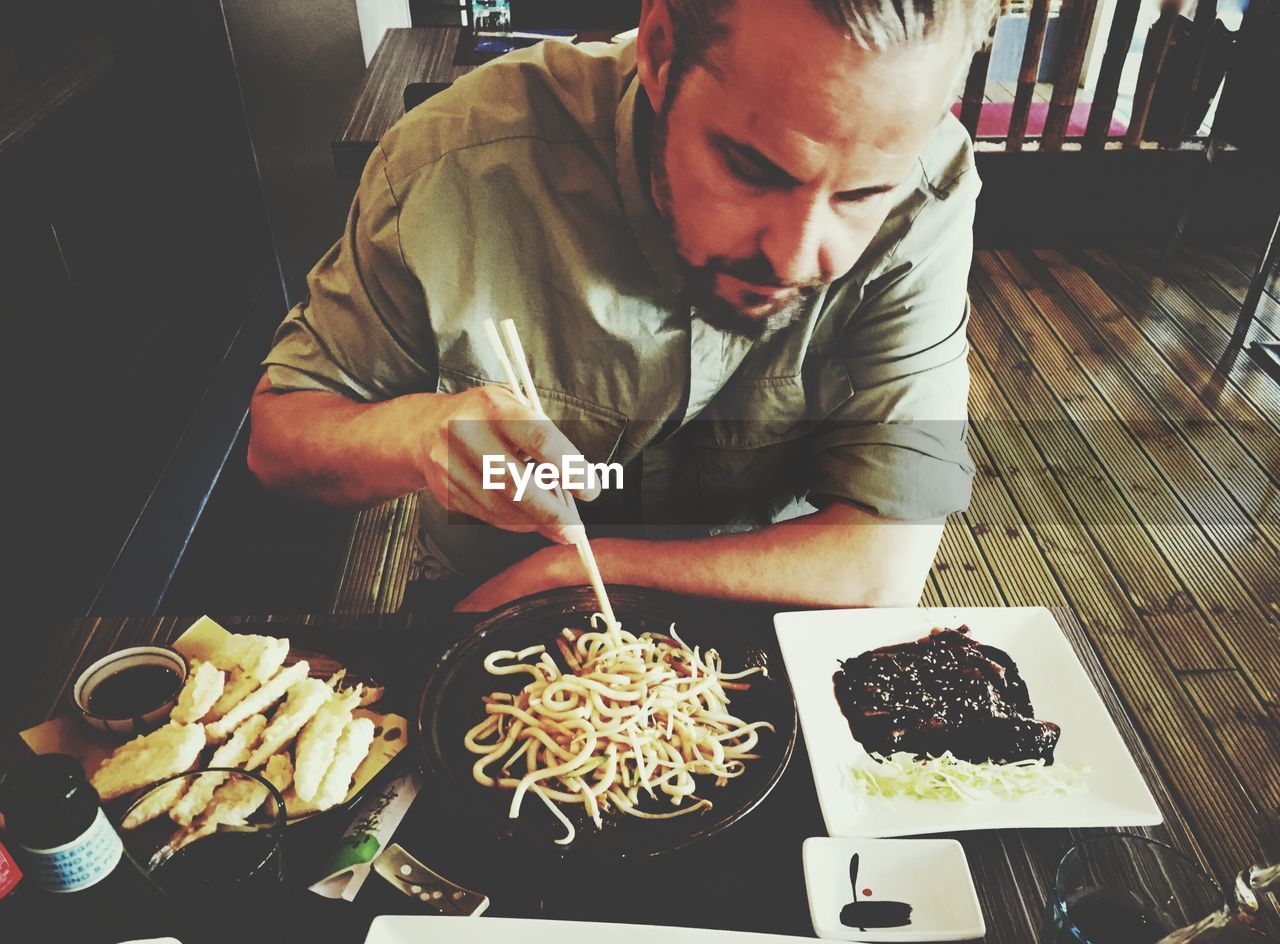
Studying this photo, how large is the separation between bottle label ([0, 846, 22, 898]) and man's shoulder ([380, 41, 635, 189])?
926mm

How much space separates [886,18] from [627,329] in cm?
56

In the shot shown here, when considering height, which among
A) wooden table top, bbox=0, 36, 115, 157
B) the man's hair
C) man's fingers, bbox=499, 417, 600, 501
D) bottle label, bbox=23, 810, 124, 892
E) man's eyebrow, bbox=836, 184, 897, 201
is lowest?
bottle label, bbox=23, 810, 124, 892

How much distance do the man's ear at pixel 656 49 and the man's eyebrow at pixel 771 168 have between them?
10cm

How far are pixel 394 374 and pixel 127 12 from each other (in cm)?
220

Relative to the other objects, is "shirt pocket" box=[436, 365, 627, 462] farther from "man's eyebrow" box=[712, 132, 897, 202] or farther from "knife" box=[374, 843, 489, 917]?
"knife" box=[374, 843, 489, 917]

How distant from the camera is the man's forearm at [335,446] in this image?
1.23m

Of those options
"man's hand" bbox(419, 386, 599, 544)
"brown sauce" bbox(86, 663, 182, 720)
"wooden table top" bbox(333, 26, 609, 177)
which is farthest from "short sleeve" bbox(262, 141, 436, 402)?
"wooden table top" bbox(333, 26, 609, 177)

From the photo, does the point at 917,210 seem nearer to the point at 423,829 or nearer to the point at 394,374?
the point at 394,374

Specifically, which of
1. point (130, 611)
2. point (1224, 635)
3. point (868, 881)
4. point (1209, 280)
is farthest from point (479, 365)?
point (1209, 280)

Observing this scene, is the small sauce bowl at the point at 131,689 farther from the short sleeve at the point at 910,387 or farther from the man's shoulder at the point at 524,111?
the short sleeve at the point at 910,387

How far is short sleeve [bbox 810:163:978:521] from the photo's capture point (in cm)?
133

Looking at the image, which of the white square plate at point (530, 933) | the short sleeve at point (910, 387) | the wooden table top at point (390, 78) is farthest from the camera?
the wooden table top at point (390, 78)

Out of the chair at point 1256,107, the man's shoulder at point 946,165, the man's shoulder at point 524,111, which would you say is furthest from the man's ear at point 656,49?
the chair at point 1256,107

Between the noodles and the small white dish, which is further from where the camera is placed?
the noodles
